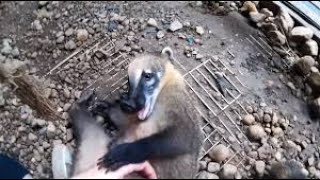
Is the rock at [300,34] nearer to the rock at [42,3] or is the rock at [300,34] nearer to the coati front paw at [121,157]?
the coati front paw at [121,157]

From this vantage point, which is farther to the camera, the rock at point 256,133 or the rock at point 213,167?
the rock at point 256,133

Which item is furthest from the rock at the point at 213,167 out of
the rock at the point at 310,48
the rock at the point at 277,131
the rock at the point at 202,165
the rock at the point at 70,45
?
the rock at the point at 70,45

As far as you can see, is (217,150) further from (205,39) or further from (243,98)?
(205,39)

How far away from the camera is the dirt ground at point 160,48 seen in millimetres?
3092

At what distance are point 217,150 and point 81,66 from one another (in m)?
0.94

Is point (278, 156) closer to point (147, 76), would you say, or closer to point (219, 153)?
point (219, 153)

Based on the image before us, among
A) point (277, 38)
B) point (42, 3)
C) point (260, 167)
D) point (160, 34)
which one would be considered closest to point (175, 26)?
point (160, 34)

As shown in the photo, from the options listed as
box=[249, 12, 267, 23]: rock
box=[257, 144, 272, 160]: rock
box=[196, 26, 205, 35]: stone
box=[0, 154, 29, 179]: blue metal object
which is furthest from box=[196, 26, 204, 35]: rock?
box=[0, 154, 29, 179]: blue metal object

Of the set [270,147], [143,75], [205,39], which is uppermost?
[143,75]

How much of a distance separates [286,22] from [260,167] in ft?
3.53

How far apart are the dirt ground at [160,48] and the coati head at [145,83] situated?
0.37 m

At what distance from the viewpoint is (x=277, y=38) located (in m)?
3.54

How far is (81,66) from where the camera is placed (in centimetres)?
338

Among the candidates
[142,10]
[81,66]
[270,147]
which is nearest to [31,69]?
[81,66]
